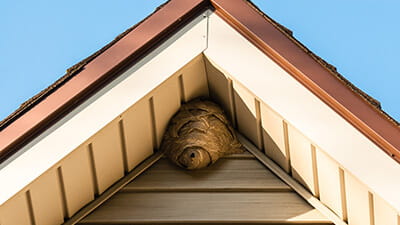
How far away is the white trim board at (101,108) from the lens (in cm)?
339

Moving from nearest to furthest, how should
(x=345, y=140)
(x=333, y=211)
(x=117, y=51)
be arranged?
(x=345, y=140)
(x=117, y=51)
(x=333, y=211)

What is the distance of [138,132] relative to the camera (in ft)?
13.3

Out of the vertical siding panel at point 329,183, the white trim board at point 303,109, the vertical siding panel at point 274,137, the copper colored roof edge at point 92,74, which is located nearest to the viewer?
the white trim board at point 303,109

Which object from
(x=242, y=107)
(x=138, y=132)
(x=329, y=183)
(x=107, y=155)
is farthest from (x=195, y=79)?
(x=329, y=183)

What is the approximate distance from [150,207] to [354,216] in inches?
40.1

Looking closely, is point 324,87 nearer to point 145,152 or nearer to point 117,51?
point 117,51

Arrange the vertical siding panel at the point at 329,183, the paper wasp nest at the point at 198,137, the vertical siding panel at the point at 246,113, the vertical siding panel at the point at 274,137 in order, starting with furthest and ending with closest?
the paper wasp nest at the point at 198,137 < the vertical siding panel at the point at 246,113 < the vertical siding panel at the point at 274,137 < the vertical siding panel at the point at 329,183

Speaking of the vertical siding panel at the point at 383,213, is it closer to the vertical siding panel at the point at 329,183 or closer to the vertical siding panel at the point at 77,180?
the vertical siding panel at the point at 329,183

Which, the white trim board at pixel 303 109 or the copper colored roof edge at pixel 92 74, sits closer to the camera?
the white trim board at pixel 303 109

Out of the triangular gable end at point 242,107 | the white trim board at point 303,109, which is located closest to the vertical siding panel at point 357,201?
the triangular gable end at point 242,107

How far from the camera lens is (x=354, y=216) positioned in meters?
3.74

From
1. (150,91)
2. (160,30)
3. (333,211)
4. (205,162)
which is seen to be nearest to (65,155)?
(150,91)

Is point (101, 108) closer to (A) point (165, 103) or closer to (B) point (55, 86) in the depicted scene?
(B) point (55, 86)

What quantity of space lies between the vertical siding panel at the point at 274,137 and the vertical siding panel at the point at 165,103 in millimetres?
483
